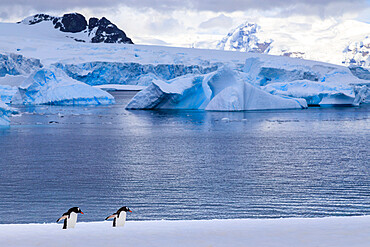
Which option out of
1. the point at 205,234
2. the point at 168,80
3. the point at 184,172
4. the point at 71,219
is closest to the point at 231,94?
the point at 168,80

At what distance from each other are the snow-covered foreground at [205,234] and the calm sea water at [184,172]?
189 centimetres

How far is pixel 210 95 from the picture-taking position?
97.1 feet

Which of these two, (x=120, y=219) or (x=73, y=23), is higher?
(x=73, y=23)

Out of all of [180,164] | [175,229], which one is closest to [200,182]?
[180,164]

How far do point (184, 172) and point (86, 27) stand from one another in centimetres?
10380

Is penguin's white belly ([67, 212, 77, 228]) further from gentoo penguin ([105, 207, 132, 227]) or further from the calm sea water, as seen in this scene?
the calm sea water

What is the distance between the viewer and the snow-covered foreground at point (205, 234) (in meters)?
4.28

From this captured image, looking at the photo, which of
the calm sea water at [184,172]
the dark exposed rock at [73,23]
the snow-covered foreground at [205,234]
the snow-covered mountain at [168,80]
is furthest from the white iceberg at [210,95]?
the dark exposed rock at [73,23]

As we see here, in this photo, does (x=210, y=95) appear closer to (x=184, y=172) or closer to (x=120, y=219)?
(x=184, y=172)

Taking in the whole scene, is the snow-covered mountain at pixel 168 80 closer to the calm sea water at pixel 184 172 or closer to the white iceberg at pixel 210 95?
the white iceberg at pixel 210 95

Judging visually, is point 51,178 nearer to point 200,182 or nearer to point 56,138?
point 200,182

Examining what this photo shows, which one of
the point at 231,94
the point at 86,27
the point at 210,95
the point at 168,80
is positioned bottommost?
the point at 210,95

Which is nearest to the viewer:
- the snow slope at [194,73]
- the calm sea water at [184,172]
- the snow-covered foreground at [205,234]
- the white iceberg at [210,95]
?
the snow-covered foreground at [205,234]

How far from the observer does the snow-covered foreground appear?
4277mm
